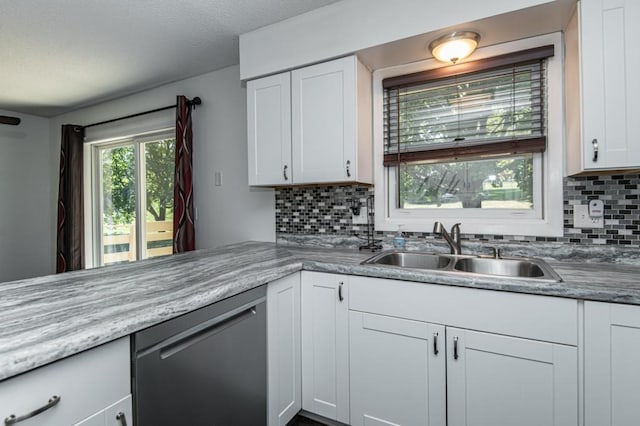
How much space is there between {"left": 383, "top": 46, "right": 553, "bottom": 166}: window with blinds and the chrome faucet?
451 millimetres

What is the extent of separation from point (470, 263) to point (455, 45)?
1163 mm

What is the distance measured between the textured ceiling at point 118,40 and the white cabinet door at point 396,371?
1843mm

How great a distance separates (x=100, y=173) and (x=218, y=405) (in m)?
3.70

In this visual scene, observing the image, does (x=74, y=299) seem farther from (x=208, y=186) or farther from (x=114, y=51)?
(x=114, y=51)

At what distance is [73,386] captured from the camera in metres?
0.73

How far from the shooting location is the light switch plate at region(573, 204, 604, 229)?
5.04ft

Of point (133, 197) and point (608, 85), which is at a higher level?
point (608, 85)

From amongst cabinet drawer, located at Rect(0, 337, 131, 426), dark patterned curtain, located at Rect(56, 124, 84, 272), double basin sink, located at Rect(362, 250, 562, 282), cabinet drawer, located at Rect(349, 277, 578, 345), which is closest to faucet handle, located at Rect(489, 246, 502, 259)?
double basin sink, located at Rect(362, 250, 562, 282)

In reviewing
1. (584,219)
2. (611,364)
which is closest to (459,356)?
(611,364)

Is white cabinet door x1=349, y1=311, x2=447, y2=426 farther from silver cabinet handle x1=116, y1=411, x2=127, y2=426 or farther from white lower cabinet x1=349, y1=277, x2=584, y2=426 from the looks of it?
silver cabinet handle x1=116, y1=411, x2=127, y2=426

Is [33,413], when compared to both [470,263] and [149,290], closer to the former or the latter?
[149,290]

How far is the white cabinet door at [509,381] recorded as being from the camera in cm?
114

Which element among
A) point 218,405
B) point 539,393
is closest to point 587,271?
point 539,393

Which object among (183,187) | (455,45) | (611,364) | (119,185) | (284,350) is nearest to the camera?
(611,364)
